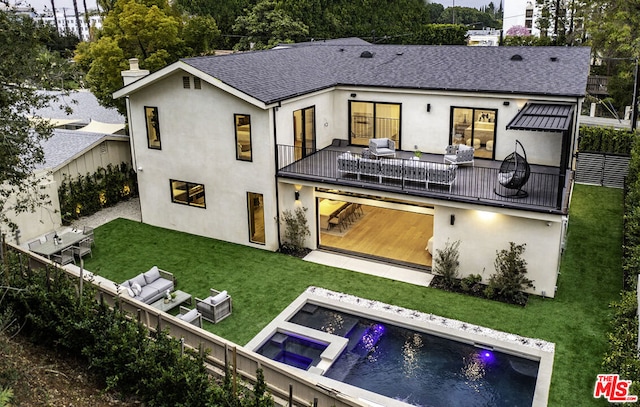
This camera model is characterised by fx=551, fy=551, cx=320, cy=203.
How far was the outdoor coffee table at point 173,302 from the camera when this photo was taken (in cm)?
1509

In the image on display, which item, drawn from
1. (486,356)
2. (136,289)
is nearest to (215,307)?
(136,289)

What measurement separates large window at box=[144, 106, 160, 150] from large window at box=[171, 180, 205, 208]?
1.64m

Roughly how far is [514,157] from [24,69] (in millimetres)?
12833

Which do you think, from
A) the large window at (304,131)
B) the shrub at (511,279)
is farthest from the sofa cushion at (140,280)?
the shrub at (511,279)

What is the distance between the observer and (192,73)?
61.1ft

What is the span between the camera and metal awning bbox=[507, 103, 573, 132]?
15.3m

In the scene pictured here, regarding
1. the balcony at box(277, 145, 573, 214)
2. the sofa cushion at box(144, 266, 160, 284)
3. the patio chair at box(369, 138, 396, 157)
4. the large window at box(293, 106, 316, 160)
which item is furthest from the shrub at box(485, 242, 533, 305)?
the sofa cushion at box(144, 266, 160, 284)

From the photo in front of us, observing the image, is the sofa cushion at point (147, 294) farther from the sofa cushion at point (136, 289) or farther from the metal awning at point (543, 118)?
the metal awning at point (543, 118)

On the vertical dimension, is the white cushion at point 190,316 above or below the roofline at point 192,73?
below

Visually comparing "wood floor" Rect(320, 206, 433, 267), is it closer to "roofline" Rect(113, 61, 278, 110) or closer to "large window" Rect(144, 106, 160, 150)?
"roofline" Rect(113, 61, 278, 110)

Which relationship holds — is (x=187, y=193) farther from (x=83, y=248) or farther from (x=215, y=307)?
(x=215, y=307)

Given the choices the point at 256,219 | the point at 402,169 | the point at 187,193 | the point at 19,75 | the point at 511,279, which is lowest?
the point at 511,279

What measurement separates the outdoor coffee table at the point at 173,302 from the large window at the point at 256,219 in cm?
451

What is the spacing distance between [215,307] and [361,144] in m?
10.2
